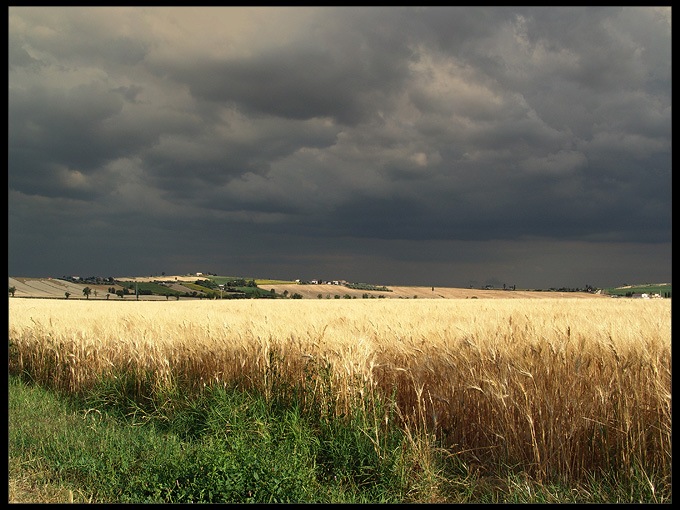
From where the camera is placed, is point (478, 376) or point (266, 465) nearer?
point (266, 465)

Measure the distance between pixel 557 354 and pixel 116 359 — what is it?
818cm

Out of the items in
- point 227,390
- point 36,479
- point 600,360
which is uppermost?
point 600,360

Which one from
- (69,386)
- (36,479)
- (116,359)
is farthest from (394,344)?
(69,386)

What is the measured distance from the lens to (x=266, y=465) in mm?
5441

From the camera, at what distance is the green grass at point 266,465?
17.2 ft

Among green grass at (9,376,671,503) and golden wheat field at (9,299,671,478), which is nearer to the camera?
green grass at (9,376,671,503)

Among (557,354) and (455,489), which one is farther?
(557,354)

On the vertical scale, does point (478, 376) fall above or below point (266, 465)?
above

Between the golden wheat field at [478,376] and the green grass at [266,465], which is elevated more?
the golden wheat field at [478,376]

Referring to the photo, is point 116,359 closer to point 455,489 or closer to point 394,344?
point 394,344

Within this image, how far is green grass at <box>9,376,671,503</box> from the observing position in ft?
17.2

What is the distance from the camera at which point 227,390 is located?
8.37 metres

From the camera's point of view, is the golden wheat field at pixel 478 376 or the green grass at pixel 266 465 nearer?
the green grass at pixel 266 465

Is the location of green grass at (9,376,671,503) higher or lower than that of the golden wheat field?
lower
